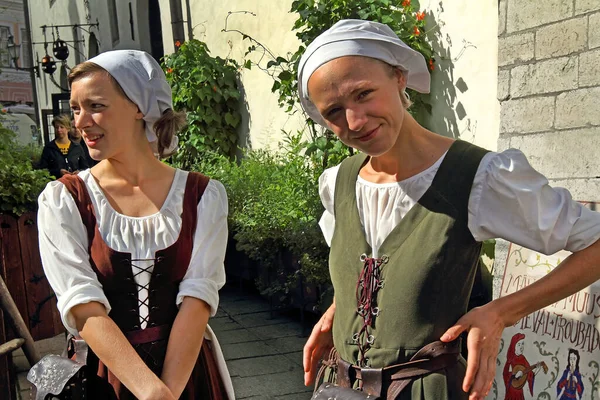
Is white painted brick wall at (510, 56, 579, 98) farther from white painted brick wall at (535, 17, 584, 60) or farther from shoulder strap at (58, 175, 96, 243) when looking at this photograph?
shoulder strap at (58, 175, 96, 243)

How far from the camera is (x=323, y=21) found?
5441 mm

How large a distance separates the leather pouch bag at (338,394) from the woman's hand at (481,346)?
0.75 ft

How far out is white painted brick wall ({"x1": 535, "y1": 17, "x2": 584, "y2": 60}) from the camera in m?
3.29

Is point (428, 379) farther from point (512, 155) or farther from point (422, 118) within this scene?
point (422, 118)

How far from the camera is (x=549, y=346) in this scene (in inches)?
118

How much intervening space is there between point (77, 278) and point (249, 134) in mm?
6866

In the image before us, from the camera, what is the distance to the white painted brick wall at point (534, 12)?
3.37m

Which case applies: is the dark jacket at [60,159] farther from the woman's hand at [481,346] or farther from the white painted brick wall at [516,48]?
the woman's hand at [481,346]

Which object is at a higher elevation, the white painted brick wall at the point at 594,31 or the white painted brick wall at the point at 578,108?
the white painted brick wall at the point at 594,31

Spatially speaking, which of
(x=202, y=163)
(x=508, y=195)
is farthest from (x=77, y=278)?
(x=202, y=163)

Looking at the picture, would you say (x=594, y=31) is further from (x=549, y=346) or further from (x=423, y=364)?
(x=423, y=364)

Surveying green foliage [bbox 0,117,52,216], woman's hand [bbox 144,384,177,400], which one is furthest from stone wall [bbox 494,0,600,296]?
green foliage [bbox 0,117,52,216]

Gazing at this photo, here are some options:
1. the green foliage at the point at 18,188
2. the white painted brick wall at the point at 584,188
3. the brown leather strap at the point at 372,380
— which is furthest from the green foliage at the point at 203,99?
the brown leather strap at the point at 372,380

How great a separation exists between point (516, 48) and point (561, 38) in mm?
325
